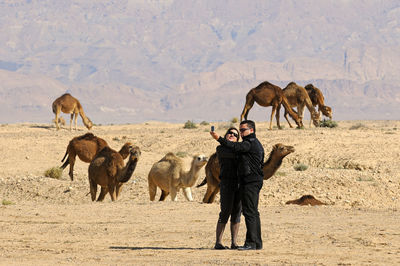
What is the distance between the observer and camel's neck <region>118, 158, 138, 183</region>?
17.3 metres

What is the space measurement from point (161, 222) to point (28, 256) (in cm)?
362

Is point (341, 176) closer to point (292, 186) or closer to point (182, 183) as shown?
point (292, 186)

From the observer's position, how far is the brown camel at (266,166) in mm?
15672

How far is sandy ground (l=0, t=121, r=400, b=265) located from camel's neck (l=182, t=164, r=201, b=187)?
19.7 inches

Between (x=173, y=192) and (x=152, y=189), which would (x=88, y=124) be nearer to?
(x=152, y=189)

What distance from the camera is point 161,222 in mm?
14250

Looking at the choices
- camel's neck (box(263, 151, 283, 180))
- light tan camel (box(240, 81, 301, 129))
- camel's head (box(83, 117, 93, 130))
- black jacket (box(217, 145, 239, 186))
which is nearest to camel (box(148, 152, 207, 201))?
camel's neck (box(263, 151, 283, 180))

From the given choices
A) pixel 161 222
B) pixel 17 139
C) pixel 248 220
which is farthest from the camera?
pixel 17 139

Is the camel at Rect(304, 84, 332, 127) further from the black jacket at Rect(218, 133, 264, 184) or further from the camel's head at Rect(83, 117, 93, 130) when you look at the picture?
the black jacket at Rect(218, 133, 264, 184)

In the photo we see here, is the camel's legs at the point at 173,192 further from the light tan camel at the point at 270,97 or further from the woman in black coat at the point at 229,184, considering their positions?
the light tan camel at the point at 270,97

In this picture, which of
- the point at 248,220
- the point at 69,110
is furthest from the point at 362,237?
the point at 69,110

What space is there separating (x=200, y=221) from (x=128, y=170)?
12.0 ft

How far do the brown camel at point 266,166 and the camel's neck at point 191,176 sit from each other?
367 millimetres

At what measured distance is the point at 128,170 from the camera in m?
17.5
